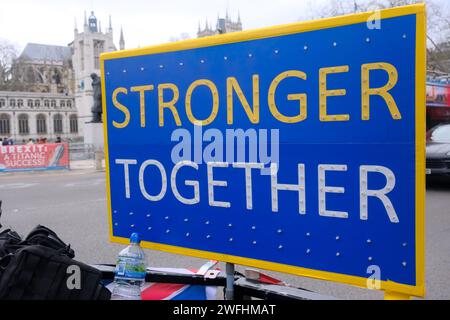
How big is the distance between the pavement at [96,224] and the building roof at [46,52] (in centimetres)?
10665

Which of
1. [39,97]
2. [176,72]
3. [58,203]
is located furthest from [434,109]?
[39,97]

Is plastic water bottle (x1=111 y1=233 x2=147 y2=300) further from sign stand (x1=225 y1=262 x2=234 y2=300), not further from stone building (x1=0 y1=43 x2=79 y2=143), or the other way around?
stone building (x1=0 y1=43 x2=79 y2=143)

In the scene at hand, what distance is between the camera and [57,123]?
92.6 meters

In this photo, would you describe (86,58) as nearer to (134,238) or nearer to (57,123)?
(57,123)

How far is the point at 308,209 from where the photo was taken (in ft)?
5.39

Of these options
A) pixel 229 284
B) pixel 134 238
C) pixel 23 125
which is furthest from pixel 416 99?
pixel 23 125

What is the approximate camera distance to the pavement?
4.22 metres

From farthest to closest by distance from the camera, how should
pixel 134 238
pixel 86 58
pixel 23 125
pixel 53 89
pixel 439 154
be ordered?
pixel 53 89 < pixel 23 125 < pixel 86 58 < pixel 439 154 < pixel 134 238

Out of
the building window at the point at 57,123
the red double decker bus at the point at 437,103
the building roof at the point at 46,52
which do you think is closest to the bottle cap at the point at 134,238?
the red double decker bus at the point at 437,103

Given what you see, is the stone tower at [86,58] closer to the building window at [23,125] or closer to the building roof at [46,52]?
the building window at [23,125]

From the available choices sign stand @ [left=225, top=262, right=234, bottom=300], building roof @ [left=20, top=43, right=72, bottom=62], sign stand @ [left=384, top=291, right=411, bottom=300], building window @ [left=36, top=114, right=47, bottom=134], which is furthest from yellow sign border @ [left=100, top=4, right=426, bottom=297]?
building roof @ [left=20, top=43, right=72, bottom=62]

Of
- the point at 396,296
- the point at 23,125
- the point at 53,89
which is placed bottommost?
the point at 396,296

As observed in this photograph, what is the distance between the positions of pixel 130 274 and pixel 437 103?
1471 centimetres

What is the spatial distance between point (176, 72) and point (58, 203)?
8499 millimetres
